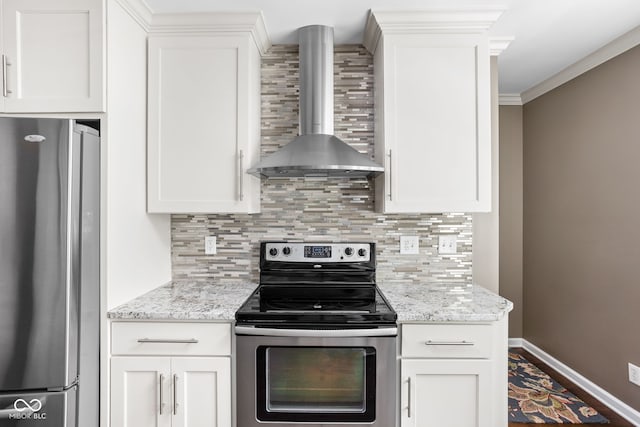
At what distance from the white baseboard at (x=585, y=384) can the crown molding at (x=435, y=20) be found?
102 inches

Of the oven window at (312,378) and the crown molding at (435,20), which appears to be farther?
the crown molding at (435,20)

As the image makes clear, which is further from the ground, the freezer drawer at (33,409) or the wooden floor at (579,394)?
the freezer drawer at (33,409)

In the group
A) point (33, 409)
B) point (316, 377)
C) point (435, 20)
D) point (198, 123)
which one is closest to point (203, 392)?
point (316, 377)

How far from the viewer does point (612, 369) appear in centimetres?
251

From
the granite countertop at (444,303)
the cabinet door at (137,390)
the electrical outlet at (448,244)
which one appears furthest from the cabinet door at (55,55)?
the electrical outlet at (448,244)

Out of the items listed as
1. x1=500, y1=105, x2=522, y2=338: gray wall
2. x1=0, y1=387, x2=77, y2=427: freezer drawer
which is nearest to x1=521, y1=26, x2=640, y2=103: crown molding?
x1=500, y1=105, x2=522, y2=338: gray wall

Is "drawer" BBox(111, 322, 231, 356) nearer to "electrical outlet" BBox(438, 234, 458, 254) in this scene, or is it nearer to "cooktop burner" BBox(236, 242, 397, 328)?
"cooktop burner" BBox(236, 242, 397, 328)

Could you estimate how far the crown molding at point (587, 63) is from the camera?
230cm

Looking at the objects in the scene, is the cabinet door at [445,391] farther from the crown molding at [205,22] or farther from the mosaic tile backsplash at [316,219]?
the crown molding at [205,22]

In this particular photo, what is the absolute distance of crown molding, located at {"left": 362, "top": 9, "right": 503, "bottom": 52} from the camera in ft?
6.36

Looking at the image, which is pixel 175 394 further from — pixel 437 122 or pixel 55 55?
pixel 437 122

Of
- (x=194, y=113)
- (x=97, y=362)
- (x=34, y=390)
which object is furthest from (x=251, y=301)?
(x=194, y=113)

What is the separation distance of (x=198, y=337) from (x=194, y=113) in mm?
1182

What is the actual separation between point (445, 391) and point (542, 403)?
149 cm
